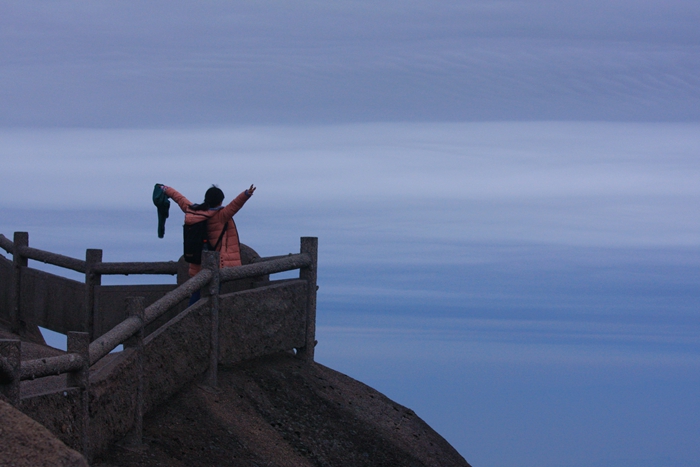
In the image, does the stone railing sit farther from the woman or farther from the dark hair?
the dark hair

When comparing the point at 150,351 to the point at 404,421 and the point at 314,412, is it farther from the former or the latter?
the point at 404,421

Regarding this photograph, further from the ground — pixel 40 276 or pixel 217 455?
pixel 40 276

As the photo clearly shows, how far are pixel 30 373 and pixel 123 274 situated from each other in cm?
611

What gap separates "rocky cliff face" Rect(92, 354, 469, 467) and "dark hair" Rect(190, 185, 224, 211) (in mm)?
2146

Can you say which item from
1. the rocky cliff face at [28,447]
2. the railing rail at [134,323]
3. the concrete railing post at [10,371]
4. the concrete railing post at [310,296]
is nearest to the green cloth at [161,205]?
the concrete railing post at [310,296]

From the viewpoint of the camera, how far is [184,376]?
976 centimetres

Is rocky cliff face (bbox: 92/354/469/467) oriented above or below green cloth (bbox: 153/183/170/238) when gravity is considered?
below

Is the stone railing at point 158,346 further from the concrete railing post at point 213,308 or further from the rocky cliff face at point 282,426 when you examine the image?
the rocky cliff face at point 282,426

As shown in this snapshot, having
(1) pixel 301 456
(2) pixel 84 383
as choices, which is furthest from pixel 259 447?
(2) pixel 84 383

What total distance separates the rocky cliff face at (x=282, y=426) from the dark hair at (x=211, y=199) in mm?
2146

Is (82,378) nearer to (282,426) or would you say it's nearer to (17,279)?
(282,426)

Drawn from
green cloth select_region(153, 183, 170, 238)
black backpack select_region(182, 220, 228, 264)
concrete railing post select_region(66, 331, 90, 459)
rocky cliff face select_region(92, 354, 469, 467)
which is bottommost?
rocky cliff face select_region(92, 354, 469, 467)

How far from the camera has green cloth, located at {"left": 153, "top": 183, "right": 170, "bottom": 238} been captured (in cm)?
1215

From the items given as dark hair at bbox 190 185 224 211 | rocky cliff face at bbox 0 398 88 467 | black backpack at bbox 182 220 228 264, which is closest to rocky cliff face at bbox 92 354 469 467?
black backpack at bbox 182 220 228 264
